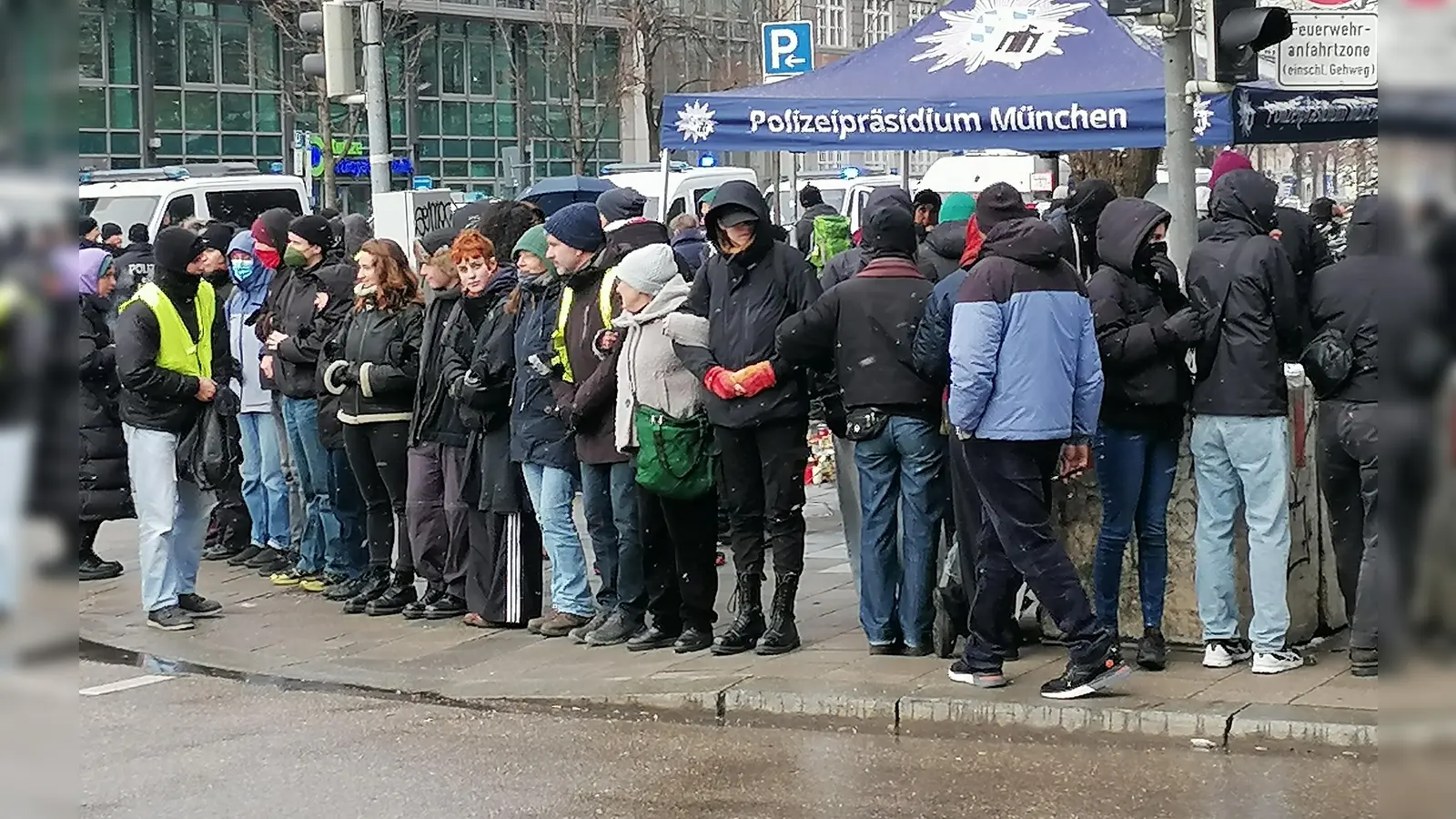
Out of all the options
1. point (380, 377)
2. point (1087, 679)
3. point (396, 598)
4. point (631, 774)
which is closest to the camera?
point (631, 774)

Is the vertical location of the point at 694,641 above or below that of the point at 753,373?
below

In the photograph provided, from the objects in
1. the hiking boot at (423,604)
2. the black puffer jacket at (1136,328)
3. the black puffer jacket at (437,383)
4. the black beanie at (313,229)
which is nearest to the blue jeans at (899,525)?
the black puffer jacket at (1136,328)

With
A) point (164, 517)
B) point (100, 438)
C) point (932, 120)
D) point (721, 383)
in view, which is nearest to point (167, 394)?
point (164, 517)

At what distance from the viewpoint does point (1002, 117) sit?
11016mm

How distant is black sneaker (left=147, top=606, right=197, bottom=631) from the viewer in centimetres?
1025

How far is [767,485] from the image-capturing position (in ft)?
27.9

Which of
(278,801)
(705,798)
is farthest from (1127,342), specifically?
(278,801)

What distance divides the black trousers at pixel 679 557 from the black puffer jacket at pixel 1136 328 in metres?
1.95

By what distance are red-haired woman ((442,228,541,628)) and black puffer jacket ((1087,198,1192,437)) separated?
118 inches

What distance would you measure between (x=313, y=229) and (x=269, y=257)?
645 mm

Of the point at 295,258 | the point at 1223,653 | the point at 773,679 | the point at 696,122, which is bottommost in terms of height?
the point at 773,679

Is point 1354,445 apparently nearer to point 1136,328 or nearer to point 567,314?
point 1136,328

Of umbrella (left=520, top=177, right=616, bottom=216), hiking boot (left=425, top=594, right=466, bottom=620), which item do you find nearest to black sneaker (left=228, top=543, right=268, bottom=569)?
hiking boot (left=425, top=594, right=466, bottom=620)

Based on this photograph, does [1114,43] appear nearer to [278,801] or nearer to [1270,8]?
[1270,8]
